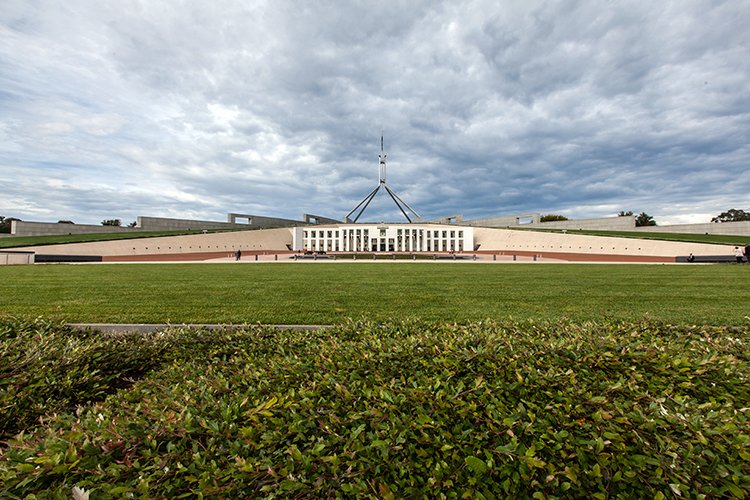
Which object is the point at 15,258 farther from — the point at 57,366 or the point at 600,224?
the point at 600,224

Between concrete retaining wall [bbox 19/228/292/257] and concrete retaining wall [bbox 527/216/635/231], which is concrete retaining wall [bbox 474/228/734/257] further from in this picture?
concrete retaining wall [bbox 19/228/292/257]

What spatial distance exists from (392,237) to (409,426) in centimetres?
6282

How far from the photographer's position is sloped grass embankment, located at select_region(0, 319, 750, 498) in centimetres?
182

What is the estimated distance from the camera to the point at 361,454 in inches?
80.0

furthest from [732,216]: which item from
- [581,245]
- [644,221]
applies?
[581,245]

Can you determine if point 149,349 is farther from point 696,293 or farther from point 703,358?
point 696,293

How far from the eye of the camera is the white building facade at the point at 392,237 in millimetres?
64250

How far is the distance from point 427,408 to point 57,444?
222 centimetres

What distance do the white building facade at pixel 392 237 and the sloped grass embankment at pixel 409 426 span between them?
2404 inches

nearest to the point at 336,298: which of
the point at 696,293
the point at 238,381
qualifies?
the point at 238,381

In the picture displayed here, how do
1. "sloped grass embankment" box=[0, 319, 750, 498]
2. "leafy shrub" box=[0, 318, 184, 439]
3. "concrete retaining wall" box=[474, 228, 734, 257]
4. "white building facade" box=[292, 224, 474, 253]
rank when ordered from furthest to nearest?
"white building facade" box=[292, 224, 474, 253] < "concrete retaining wall" box=[474, 228, 734, 257] < "leafy shrub" box=[0, 318, 184, 439] < "sloped grass embankment" box=[0, 319, 750, 498]

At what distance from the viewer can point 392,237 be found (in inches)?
2552

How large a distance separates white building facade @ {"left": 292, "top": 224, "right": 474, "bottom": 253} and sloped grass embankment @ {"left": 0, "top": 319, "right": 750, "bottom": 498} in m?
61.1

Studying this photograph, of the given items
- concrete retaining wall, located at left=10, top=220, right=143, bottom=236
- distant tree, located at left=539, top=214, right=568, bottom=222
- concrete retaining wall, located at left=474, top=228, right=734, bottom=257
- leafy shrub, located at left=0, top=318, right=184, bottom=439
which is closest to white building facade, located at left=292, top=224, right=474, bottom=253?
concrete retaining wall, located at left=474, top=228, right=734, bottom=257
